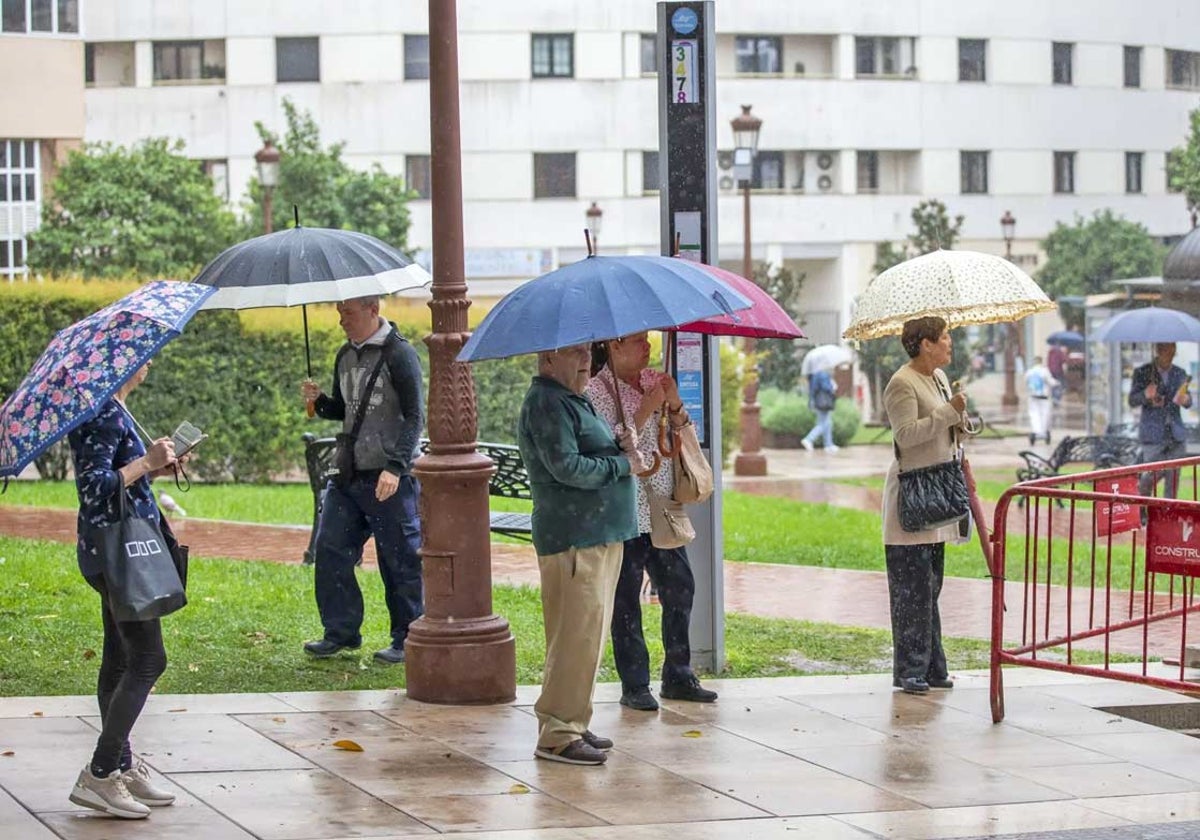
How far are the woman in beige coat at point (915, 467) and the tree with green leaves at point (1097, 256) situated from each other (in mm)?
47312

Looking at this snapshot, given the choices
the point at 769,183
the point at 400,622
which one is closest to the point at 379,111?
the point at 769,183

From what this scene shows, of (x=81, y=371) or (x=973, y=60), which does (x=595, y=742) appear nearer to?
(x=81, y=371)

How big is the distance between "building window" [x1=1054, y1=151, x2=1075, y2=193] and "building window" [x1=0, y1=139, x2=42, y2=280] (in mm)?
31676

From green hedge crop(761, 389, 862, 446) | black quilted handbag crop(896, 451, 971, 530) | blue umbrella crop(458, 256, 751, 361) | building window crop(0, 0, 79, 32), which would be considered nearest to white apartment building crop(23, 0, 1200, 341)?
building window crop(0, 0, 79, 32)

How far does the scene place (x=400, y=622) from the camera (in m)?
9.86

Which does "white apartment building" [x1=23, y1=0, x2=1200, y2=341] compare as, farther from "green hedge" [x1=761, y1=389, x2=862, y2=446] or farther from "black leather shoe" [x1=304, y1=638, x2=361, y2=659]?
"black leather shoe" [x1=304, y1=638, x2=361, y2=659]

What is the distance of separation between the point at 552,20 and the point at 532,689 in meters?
48.6

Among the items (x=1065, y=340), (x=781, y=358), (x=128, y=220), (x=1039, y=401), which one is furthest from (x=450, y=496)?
(x=1065, y=340)

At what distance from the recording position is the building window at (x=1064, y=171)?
202 feet

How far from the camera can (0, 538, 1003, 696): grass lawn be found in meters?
9.39

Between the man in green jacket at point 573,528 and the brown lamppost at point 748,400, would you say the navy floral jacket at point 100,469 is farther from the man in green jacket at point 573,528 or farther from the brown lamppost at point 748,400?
the brown lamppost at point 748,400

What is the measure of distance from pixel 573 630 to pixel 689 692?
1.54 meters

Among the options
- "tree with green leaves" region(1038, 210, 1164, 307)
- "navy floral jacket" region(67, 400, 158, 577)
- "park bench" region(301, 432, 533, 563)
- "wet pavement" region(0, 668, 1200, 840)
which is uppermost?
"tree with green leaves" region(1038, 210, 1164, 307)

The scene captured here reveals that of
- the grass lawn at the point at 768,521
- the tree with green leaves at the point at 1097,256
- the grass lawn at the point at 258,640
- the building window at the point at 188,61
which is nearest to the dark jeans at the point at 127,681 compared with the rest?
the grass lawn at the point at 258,640
